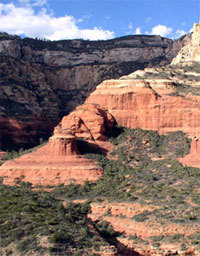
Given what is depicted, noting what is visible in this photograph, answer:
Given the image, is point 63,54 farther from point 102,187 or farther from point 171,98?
point 102,187

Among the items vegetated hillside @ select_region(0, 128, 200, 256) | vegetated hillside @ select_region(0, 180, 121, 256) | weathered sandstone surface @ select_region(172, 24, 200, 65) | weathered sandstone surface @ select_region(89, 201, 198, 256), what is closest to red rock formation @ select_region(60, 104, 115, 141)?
vegetated hillside @ select_region(0, 128, 200, 256)

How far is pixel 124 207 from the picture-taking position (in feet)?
147

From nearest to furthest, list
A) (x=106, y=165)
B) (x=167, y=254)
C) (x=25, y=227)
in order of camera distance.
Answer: (x=25, y=227)
(x=167, y=254)
(x=106, y=165)

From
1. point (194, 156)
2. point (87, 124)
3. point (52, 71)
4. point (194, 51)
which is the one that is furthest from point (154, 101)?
point (52, 71)

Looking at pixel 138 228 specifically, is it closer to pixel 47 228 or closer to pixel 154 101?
pixel 47 228

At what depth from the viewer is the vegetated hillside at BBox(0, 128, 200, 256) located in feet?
110

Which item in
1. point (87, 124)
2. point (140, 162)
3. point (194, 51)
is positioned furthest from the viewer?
point (194, 51)

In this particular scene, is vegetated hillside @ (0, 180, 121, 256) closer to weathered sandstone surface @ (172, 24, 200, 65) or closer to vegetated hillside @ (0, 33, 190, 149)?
weathered sandstone surface @ (172, 24, 200, 65)

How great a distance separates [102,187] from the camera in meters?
50.8

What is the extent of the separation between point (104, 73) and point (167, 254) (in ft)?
289

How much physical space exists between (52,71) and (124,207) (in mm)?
84657

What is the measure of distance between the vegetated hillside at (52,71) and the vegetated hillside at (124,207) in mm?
34977

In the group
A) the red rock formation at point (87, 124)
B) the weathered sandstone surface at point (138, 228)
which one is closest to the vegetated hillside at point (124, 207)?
the weathered sandstone surface at point (138, 228)

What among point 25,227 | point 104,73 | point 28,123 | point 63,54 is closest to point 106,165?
point 25,227
